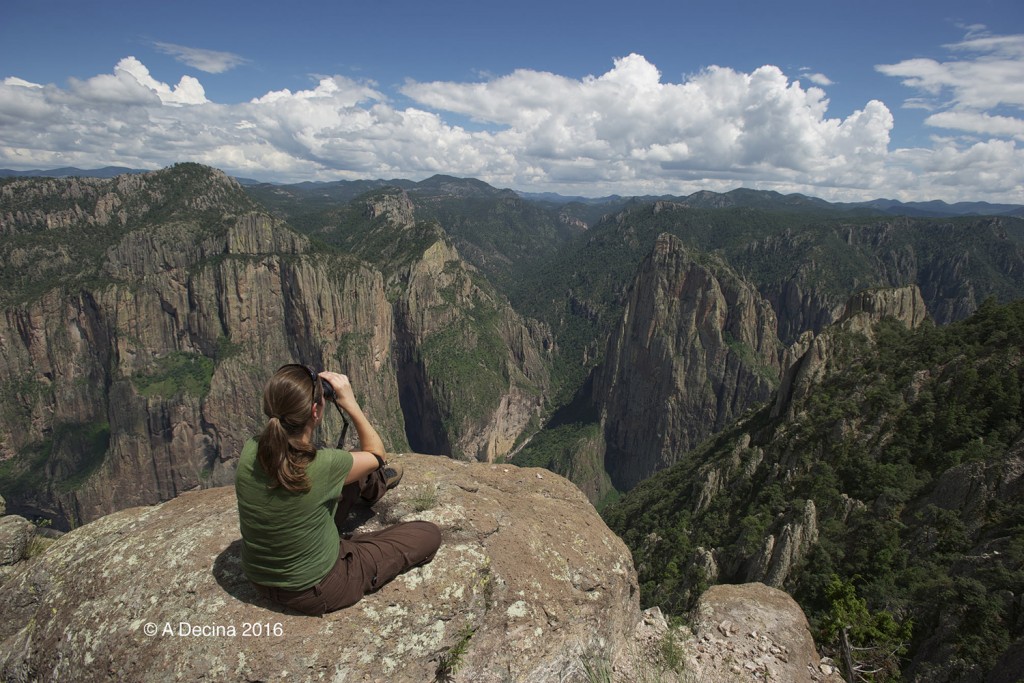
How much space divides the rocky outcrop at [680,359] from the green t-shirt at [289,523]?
109m

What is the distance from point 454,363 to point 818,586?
4265 inches

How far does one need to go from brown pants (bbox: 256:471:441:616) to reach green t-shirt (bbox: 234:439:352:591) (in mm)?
163

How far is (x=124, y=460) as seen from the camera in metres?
89.1

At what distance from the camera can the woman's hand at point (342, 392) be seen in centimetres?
606

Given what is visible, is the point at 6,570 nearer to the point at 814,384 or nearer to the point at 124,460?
the point at 814,384

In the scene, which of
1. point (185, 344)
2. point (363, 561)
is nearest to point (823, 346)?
point (363, 561)

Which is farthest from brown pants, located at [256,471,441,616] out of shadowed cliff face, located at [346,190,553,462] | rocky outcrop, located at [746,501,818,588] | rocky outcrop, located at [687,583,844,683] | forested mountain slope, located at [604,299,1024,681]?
shadowed cliff face, located at [346,190,553,462]

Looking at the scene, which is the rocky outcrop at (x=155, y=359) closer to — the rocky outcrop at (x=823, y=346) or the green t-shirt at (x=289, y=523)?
the rocky outcrop at (x=823, y=346)

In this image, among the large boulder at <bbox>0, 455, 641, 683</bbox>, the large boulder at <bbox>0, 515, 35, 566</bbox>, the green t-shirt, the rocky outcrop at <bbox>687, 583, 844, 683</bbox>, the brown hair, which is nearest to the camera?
the brown hair

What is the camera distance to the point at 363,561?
5.79 meters

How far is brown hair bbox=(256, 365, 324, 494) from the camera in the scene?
15.3ft

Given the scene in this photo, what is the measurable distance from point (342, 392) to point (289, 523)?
1.68 metres

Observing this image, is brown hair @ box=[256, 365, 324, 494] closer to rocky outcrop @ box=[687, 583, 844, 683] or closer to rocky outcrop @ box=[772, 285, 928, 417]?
rocky outcrop @ box=[687, 583, 844, 683]

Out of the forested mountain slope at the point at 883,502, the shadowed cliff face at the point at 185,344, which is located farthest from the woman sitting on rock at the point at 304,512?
the shadowed cliff face at the point at 185,344
